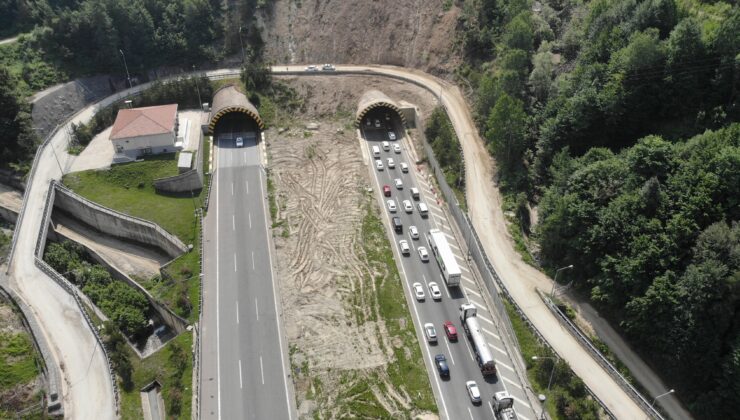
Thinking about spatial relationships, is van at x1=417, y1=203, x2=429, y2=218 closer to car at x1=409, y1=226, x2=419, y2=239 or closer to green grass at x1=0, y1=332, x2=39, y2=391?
Answer: car at x1=409, y1=226, x2=419, y2=239

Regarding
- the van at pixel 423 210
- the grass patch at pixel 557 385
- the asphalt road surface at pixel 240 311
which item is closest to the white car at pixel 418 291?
the grass patch at pixel 557 385

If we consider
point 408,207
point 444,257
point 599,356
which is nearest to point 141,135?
point 408,207

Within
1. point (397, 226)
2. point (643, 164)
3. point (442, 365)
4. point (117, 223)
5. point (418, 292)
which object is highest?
point (117, 223)

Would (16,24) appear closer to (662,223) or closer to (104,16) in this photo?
(104,16)

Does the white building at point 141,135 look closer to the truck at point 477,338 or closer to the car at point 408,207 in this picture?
the car at point 408,207

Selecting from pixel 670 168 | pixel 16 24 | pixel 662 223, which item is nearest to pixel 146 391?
pixel 662 223

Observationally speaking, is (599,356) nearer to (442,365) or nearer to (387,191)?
(442,365)

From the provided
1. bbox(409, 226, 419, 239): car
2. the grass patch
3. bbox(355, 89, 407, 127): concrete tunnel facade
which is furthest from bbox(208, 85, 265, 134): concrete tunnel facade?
the grass patch
